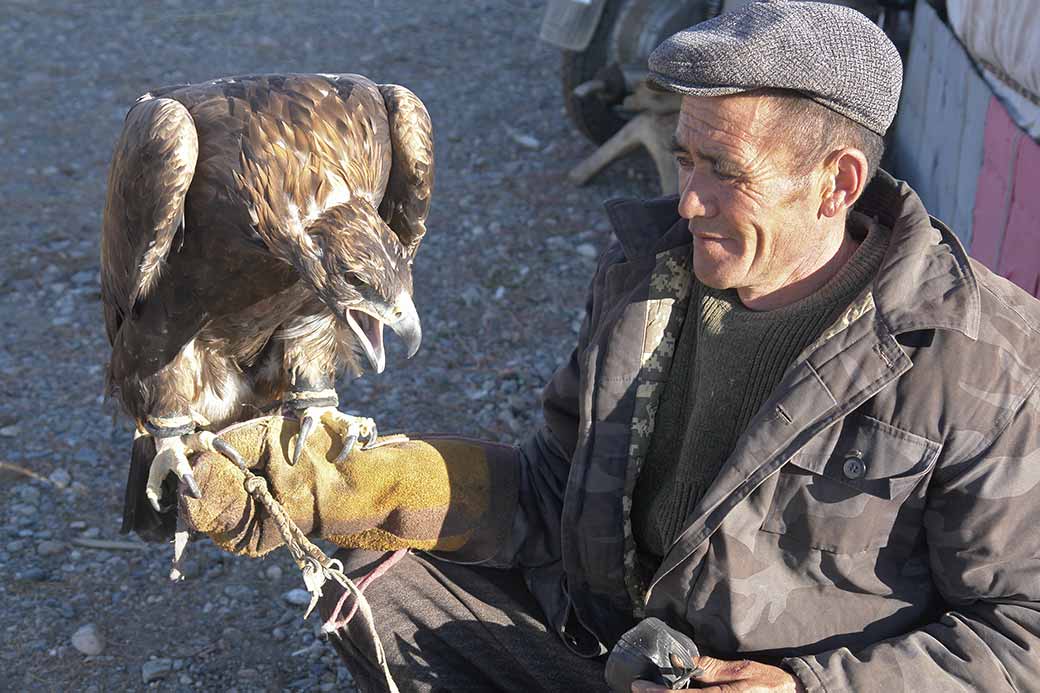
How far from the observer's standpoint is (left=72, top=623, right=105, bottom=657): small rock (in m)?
3.42

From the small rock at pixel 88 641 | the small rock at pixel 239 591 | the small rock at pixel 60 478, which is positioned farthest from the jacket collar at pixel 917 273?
the small rock at pixel 60 478

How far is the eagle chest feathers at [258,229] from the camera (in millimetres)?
2783

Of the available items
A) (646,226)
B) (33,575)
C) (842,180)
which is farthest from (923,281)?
(33,575)

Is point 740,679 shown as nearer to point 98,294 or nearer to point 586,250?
point 586,250

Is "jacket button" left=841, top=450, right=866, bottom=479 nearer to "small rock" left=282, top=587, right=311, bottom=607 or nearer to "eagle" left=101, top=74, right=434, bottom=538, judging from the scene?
"eagle" left=101, top=74, right=434, bottom=538

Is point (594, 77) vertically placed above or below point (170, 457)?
below

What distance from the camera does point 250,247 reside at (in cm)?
289

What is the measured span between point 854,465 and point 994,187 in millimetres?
2195

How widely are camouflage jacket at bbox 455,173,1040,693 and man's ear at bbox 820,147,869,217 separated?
11 cm

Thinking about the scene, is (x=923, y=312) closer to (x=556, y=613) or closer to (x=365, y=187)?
(x=556, y=613)

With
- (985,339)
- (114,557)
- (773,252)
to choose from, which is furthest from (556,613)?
(114,557)

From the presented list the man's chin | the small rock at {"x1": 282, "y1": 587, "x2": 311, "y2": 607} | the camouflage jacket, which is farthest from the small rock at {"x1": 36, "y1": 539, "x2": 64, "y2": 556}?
the man's chin

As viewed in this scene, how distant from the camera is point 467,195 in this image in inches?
261

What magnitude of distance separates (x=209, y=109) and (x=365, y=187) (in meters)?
0.45
